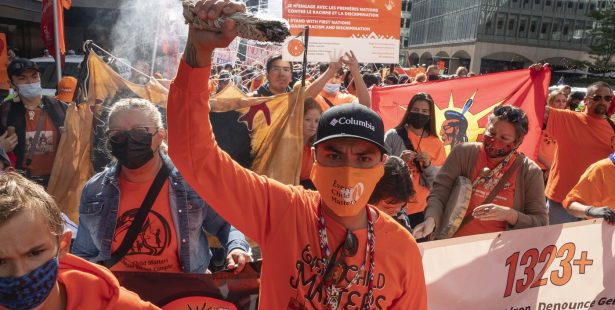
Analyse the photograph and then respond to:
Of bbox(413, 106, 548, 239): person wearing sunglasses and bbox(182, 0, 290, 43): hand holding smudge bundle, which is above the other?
bbox(182, 0, 290, 43): hand holding smudge bundle

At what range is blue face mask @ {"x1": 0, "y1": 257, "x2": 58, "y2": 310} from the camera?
4.84ft

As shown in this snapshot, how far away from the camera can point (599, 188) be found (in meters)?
3.71

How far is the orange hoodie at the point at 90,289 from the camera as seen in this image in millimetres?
1626

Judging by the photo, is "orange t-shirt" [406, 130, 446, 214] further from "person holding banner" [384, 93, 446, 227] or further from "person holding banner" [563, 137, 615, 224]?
"person holding banner" [563, 137, 615, 224]

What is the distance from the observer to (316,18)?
508 cm

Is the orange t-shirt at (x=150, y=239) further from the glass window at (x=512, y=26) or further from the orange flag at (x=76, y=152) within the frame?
the glass window at (x=512, y=26)

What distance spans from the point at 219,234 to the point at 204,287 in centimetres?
33

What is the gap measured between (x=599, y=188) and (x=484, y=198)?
1.20m

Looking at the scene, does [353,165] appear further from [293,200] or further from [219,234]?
[219,234]

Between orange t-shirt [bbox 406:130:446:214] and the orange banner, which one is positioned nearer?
orange t-shirt [bbox 406:130:446:214]

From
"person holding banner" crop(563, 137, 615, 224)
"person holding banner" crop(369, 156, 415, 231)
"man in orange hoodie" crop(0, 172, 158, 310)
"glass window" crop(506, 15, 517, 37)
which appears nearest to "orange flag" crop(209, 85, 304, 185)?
"person holding banner" crop(369, 156, 415, 231)

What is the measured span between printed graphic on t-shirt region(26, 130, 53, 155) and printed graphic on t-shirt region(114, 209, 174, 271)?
2233mm

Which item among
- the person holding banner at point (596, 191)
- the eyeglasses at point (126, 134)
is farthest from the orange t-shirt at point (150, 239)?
the person holding banner at point (596, 191)

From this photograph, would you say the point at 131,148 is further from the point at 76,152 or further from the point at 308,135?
the point at 308,135
